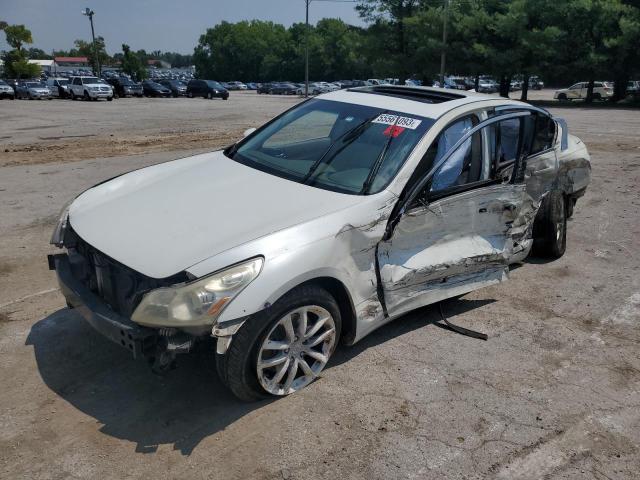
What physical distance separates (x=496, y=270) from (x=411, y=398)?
1.47 m

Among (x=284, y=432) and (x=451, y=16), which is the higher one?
(x=451, y=16)

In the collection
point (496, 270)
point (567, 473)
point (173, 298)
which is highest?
point (173, 298)

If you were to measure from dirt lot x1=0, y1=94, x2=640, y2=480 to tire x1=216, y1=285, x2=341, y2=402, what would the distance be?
0.62 feet

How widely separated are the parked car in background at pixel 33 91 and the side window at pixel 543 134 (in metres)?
39.9

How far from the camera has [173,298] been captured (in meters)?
2.91

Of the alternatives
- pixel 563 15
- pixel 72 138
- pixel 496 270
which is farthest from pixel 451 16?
pixel 496 270

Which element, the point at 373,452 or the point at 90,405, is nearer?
the point at 373,452

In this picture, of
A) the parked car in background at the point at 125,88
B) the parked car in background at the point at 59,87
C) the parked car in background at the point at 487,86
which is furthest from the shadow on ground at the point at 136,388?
the parked car in background at the point at 487,86

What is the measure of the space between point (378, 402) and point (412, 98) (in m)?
2.41

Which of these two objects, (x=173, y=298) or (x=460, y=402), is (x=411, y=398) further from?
(x=173, y=298)

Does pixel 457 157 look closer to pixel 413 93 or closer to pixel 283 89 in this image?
pixel 413 93


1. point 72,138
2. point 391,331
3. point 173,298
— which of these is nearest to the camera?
point 173,298

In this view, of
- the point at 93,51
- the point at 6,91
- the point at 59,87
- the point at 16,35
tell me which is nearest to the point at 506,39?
the point at 59,87

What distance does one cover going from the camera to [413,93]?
187 inches
